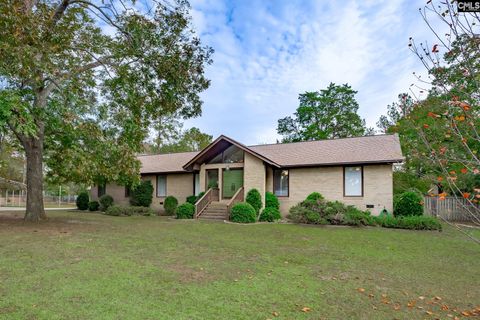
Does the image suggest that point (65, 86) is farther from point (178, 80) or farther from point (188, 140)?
point (188, 140)

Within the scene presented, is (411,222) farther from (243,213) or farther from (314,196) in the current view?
(243,213)

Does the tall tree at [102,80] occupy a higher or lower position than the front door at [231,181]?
higher

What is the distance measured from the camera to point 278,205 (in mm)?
17812

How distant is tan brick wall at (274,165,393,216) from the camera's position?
Result: 52.4ft

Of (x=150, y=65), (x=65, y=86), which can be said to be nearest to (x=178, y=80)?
(x=150, y=65)

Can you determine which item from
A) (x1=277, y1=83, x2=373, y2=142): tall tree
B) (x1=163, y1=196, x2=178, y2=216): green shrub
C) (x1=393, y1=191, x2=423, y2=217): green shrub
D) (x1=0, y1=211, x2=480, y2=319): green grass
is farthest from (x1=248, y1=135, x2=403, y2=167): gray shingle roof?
(x1=277, y1=83, x2=373, y2=142): tall tree

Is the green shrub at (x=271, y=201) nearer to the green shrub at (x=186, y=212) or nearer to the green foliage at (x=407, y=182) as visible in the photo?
the green shrub at (x=186, y=212)

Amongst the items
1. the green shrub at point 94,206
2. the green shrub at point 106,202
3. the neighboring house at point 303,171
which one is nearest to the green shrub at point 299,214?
the neighboring house at point 303,171

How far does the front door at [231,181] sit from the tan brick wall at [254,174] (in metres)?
0.88

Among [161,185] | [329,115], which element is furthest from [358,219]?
[329,115]

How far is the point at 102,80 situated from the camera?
44.2 feet

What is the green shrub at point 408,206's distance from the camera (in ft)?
48.5

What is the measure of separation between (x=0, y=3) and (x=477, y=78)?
11.0 meters

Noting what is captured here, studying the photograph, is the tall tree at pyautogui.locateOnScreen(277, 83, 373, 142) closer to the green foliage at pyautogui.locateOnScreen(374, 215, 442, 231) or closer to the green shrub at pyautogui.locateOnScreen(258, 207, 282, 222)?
the green shrub at pyautogui.locateOnScreen(258, 207, 282, 222)
